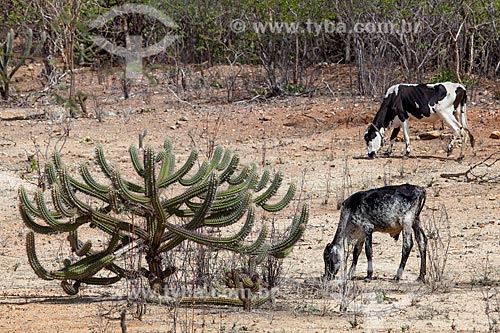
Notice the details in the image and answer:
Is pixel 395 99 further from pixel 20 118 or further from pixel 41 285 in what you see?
pixel 41 285

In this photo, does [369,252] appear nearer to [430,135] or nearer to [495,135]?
[495,135]

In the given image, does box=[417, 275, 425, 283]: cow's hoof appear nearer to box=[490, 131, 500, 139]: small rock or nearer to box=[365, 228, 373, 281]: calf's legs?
box=[365, 228, 373, 281]: calf's legs

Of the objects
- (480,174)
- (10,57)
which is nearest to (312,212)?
(480,174)

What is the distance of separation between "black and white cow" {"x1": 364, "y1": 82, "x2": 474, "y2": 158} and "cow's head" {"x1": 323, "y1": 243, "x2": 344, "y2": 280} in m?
7.58

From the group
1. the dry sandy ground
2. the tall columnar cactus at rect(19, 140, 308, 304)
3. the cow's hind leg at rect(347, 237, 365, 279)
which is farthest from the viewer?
the cow's hind leg at rect(347, 237, 365, 279)

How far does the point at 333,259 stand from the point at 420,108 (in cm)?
835

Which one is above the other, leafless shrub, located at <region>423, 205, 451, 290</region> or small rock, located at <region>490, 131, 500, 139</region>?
small rock, located at <region>490, 131, 500, 139</region>

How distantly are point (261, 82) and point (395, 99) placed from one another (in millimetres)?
6088

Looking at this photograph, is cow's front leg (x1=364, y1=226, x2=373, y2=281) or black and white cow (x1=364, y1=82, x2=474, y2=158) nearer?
cow's front leg (x1=364, y1=226, x2=373, y2=281)

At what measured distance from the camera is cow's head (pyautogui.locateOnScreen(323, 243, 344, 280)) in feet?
28.6

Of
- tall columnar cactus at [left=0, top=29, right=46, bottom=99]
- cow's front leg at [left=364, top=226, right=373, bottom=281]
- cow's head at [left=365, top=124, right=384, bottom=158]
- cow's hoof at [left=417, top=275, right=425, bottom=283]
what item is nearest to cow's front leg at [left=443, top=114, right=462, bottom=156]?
cow's head at [left=365, top=124, right=384, bottom=158]

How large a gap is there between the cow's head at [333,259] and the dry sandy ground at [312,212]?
Result: 21cm

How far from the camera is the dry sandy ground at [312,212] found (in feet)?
22.8

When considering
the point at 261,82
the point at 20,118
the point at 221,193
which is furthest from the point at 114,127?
the point at 221,193
